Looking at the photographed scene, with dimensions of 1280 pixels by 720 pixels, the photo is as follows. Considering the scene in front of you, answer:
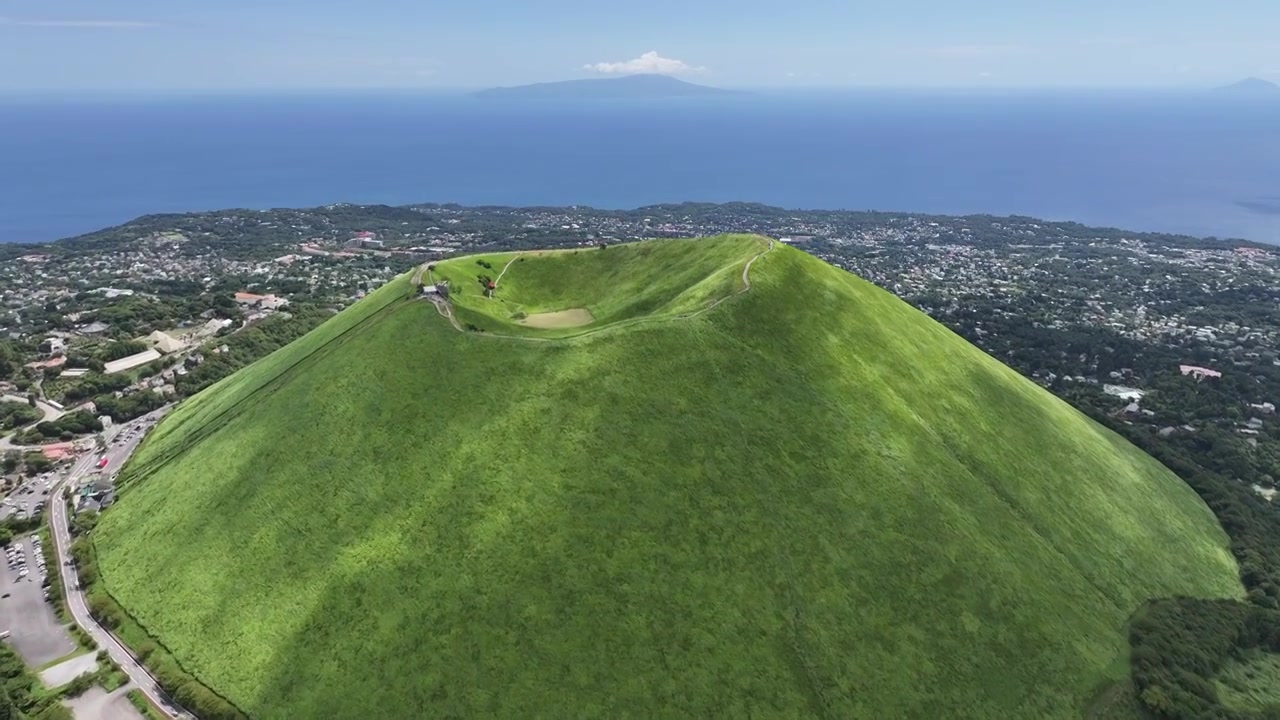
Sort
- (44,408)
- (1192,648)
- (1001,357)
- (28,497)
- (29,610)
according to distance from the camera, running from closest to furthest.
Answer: (29,610), (1192,648), (28,497), (44,408), (1001,357)

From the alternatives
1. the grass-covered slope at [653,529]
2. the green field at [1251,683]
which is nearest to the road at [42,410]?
the grass-covered slope at [653,529]

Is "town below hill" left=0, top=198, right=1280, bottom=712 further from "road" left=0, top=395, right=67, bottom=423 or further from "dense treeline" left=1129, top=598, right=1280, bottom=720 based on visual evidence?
"dense treeline" left=1129, top=598, right=1280, bottom=720

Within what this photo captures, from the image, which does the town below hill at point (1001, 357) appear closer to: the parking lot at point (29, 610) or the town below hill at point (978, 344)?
the town below hill at point (978, 344)

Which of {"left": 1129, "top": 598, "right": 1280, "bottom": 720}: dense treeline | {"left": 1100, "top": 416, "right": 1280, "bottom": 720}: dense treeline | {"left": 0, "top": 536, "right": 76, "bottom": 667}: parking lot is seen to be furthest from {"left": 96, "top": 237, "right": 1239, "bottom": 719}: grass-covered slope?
{"left": 0, "top": 536, "right": 76, "bottom": 667}: parking lot

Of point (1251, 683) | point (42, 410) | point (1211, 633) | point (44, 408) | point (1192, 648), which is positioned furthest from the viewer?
point (44, 408)

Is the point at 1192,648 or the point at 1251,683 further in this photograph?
the point at 1251,683

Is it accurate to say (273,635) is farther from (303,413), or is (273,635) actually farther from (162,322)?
(162,322)

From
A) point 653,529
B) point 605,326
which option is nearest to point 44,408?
point 605,326

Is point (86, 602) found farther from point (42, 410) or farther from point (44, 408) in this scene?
point (44, 408)
